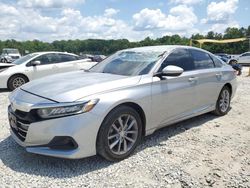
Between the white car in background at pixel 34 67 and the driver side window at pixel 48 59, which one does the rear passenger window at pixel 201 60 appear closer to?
the white car in background at pixel 34 67

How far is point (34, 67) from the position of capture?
9.30 meters

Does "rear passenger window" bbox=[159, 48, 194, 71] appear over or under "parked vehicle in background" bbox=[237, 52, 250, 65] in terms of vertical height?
over

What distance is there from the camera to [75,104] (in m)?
3.23

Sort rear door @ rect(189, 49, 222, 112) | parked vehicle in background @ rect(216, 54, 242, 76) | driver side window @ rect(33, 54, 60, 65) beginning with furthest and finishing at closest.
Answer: parked vehicle in background @ rect(216, 54, 242, 76)
driver side window @ rect(33, 54, 60, 65)
rear door @ rect(189, 49, 222, 112)

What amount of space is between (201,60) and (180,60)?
0.72 metres

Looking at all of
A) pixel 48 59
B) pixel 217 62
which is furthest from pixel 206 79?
pixel 48 59

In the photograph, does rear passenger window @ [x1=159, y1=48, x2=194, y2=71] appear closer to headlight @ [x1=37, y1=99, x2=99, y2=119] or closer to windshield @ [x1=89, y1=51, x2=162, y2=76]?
windshield @ [x1=89, y1=51, x2=162, y2=76]

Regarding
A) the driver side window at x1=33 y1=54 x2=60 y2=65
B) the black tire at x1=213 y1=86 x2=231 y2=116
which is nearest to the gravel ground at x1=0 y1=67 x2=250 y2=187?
the black tire at x1=213 y1=86 x2=231 y2=116

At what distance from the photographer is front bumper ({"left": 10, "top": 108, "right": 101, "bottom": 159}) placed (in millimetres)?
3203

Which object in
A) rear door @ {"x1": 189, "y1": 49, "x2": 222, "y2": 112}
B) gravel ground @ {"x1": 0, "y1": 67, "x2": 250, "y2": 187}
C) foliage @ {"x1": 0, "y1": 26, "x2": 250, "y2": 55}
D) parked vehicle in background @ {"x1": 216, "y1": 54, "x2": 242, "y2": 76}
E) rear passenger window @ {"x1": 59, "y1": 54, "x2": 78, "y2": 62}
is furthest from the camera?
foliage @ {"x1": 0, "y1": 26, "x2": 250, "y2": 55}

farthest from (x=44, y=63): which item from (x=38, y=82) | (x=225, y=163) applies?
(x=225, y=163)

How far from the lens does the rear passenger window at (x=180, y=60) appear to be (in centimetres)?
446

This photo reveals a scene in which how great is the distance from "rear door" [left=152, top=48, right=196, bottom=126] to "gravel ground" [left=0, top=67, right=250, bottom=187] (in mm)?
403

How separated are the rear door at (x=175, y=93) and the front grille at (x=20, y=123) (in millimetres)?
1704
